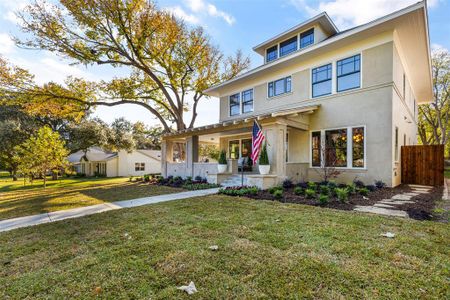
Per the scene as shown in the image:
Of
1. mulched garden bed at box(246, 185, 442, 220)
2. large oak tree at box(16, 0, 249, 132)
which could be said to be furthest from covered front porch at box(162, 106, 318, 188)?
large oak tree at box(16, 0, 249, 132)

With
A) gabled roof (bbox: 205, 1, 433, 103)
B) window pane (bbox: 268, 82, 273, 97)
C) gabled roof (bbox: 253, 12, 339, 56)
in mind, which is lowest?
window pane (bbox: 268, 82, 273, 97)

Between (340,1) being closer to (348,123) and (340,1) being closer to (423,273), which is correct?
(348,123)

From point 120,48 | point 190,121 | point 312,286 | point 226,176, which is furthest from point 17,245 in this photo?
point 190,121

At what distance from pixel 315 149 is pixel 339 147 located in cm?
115

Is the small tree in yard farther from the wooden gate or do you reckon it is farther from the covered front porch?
the wooden gate

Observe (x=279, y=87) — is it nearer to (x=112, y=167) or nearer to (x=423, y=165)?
(x=423, y=165)

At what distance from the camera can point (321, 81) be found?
11078 millimetres

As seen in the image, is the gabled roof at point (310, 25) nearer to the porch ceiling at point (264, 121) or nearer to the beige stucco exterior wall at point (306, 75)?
the beige stucco exterior wall at point (306, 75)

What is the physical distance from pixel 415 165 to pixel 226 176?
373 inches

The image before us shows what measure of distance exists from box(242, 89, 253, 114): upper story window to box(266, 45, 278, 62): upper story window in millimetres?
2368

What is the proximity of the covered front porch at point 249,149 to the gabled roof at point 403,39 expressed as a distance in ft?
9.90

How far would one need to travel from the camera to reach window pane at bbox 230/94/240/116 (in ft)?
50.5

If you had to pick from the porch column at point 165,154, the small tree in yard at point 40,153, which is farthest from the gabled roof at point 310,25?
the small tree in yard at point 40,153

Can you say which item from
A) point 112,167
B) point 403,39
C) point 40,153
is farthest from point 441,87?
point 112,167
